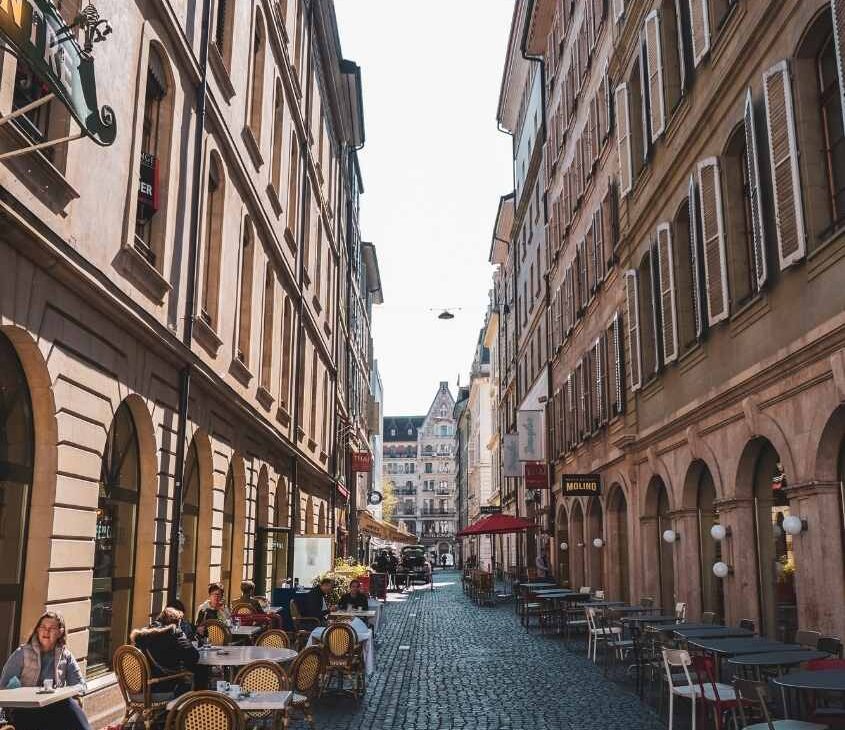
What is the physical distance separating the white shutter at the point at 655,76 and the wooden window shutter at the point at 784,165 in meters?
5.40

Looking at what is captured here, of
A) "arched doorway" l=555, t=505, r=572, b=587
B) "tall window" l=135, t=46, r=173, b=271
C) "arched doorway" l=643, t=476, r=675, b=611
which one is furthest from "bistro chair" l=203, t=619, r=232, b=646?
"arched doorway" l=555, t=505, r=572, b=587

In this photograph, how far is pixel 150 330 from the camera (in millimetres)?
11727

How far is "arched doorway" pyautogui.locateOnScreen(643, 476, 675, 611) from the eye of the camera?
58.7ft

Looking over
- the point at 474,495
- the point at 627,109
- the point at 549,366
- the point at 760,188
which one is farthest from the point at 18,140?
the point at 474,495

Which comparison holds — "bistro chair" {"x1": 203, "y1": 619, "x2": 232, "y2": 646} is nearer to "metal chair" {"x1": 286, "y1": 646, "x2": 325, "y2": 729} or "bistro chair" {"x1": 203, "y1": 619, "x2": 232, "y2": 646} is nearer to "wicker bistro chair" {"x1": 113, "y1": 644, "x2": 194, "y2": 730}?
"metal chair" {"x1": 286, "y1": 646, "x2": 325, "y2": 729}

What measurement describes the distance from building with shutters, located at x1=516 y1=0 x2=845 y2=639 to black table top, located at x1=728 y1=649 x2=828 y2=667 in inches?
31.7

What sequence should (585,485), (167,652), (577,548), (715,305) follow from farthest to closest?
(577,548) → (585,485) → (715,305) → (167,652)

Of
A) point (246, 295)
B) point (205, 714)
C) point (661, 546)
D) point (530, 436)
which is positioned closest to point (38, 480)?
point (205, 714)

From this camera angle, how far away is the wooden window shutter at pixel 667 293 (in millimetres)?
15984

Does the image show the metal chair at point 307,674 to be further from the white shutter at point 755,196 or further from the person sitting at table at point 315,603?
the white shutter at point 755,196

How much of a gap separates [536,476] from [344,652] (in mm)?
19841

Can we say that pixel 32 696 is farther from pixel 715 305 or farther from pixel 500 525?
pixel 500 525

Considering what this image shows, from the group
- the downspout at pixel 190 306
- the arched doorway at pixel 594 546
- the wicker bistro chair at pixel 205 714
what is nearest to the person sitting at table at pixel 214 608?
the downspout at pixel 190 306

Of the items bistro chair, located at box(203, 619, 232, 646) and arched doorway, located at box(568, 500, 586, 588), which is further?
arched doorway, located at box(568, 500, 586, 588)
